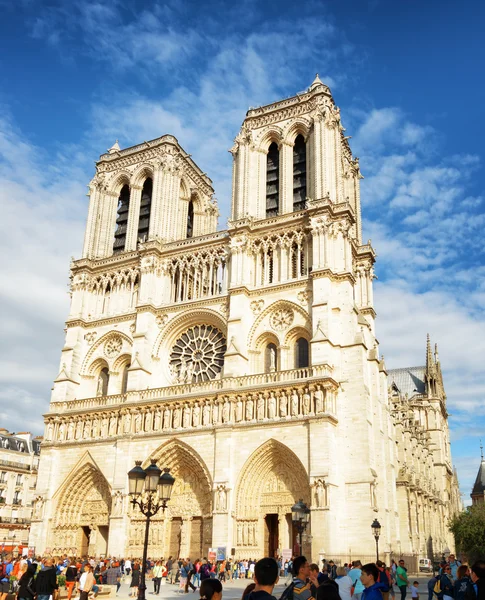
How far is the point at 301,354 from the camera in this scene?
2919 cm

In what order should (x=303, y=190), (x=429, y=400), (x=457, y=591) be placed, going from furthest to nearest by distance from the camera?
(x=429, y=400), (x=303, y=190), (x=457, y=591)

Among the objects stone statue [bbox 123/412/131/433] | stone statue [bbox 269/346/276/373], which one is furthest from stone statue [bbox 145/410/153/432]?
stone statue [bbox 269/346/276/373]

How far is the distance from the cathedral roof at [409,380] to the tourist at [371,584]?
52.8 metres

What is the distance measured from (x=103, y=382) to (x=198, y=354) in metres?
6.18

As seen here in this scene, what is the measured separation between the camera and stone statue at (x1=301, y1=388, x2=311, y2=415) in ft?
85.3

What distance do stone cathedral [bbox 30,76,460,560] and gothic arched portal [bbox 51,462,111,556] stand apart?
0.25 feet

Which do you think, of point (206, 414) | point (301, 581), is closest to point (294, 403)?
point (206, 414)

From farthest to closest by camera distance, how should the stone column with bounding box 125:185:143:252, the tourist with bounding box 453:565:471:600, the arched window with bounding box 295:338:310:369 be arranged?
the stone column with bounding box 125:185:143:252 < the arched window with bounding box 295:338:310:369 < the tourist with bounding box 453:565:471:600

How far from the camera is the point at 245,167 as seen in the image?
33562 millimetres

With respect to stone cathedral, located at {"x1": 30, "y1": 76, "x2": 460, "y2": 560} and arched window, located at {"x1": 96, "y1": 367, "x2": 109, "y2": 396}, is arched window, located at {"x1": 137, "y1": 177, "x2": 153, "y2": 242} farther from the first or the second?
arched window, located at {"x1": 96, "y1": 367, "x2": 109, "y2": 396}

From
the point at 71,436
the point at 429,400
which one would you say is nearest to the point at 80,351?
the point at 71,436

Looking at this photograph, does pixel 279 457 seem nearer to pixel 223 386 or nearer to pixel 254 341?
pixel 223 386

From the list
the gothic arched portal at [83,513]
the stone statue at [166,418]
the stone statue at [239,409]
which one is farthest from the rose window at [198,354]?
the gothic arched portal at [83,513]

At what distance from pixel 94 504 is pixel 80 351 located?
831 cm
